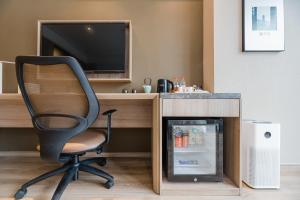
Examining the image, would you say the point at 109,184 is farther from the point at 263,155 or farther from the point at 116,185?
the point at 263,155

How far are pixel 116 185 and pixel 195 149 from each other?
0.67 m

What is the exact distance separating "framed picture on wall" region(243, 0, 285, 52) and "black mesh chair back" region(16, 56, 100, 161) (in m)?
1.49

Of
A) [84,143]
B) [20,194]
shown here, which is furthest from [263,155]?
[20,194]

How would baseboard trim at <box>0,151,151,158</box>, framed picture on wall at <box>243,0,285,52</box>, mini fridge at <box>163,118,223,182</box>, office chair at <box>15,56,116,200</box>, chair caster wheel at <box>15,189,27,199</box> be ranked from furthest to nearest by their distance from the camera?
1. baseboard trim at <box>0,151,151,158</box>
2. framed picture on wall at <box>243,0,285,52</box>
3. mini fridge at <box>163,118,223,182</box>
4. chair caster wheel at <box>15,189,27,199</box>
5. office chair at <box>15,56,116,200</box>

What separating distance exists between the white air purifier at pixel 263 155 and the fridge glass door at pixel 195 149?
277mm

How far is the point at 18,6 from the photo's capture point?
2.38m

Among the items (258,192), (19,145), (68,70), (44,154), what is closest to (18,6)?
(19,145)

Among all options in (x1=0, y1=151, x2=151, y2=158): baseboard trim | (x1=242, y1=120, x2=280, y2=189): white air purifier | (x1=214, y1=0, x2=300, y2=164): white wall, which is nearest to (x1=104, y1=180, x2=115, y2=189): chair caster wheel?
(x1=0, y1=151, x2=151, y2=158): baseboard trim

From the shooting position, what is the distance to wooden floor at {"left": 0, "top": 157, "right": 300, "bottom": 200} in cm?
146

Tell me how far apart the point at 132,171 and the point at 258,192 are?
1.03 metres

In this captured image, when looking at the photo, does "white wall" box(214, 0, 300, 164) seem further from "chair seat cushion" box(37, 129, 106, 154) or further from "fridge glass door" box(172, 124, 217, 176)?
"chair seat cushion" box(37, 129, 106, 154)

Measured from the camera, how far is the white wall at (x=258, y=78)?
1.96 meters

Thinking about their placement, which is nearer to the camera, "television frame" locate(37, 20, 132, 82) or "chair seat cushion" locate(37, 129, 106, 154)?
"chair seat cushion" locate(37, 129, 106, 154)

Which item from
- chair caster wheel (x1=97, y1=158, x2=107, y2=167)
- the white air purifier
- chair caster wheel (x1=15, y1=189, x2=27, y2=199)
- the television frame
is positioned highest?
the television frame
